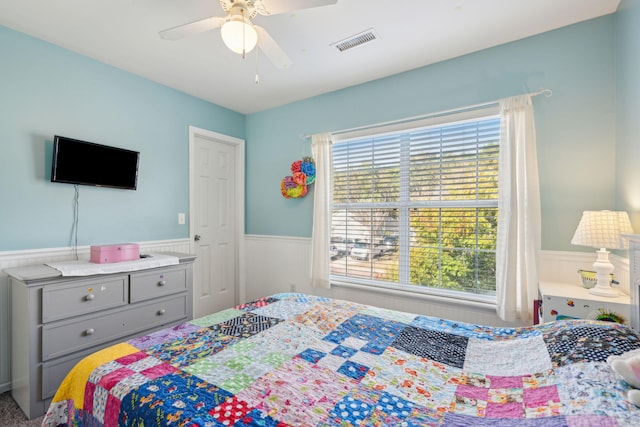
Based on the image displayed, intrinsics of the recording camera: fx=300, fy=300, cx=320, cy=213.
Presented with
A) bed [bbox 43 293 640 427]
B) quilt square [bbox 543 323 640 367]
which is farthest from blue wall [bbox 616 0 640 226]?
bed [bbox 43 293 640 427]

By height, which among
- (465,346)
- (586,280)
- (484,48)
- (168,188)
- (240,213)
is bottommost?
(465,346)

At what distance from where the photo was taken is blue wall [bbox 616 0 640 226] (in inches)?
63.9

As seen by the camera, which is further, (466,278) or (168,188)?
(168,188)

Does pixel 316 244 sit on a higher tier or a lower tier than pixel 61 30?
lower

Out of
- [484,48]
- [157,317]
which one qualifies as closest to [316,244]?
[157,317]

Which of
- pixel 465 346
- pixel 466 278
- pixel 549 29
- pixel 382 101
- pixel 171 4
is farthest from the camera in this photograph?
pixel 382 101

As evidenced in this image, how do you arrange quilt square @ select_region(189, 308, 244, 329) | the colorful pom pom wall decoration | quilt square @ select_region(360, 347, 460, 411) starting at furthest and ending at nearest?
the colorful pom pom wall decoration → quilt square @ select_region(189, 308, 244, 329) → quilt square @ select_region(360, 347, 460, 411)

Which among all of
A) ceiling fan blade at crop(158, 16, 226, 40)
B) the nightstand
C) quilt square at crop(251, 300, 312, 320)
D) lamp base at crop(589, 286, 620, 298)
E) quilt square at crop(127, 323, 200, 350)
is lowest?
quilt square at crop(127, 323, 200, 350)

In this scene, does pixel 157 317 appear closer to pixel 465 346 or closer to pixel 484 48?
pixel 465 346

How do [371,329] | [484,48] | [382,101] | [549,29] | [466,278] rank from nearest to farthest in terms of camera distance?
1. [371,329]
2. [549,29]
3. [484,48]
4. [466,278]
5. [382,101]

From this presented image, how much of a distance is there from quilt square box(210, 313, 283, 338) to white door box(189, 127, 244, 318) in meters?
1.96

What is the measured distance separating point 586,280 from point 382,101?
2.09 metres

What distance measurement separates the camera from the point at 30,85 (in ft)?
7.25

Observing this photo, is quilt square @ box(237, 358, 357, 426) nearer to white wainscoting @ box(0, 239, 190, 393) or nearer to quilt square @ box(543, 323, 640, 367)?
quilt square @ box(543, 323, 640, 367)
